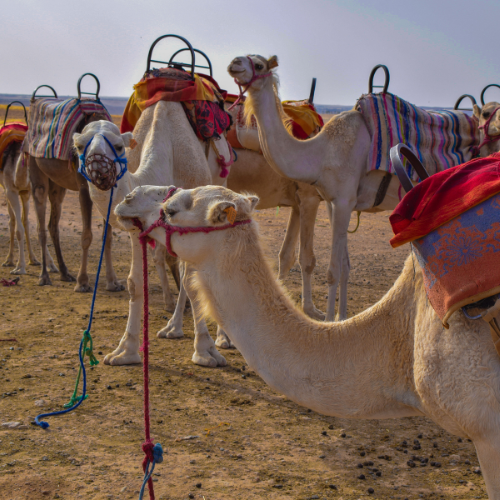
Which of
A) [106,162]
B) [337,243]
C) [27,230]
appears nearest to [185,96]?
[106,162]

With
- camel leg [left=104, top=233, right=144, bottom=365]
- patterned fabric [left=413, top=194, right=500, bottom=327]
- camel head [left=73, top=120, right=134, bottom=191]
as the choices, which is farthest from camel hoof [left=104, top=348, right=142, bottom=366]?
patterned fabric [left=413, top=194, right=500, bottom=327]

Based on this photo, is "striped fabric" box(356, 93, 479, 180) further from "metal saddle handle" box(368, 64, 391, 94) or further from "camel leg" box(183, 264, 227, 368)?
"camel leg" box(183, 264, 227, 368)

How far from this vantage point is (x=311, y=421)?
417 cm

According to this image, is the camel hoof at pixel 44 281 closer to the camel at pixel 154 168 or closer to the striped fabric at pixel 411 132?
the camel at pixel 154 168

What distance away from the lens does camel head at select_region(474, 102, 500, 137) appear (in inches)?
241

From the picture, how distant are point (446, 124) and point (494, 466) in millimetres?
4924

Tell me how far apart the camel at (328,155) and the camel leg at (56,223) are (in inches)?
165

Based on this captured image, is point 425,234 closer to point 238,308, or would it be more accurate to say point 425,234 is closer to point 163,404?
point 238,308

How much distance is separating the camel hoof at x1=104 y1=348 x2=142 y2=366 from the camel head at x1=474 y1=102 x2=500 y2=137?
4454mm

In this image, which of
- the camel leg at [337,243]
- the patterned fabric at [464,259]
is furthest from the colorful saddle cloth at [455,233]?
the camel leg at [337,243]

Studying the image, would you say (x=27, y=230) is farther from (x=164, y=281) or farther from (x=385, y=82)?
(x=385, y=82)

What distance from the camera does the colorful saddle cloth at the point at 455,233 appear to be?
2089mm

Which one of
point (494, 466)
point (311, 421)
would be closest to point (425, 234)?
point (494, 466)

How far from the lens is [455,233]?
2.17 m
